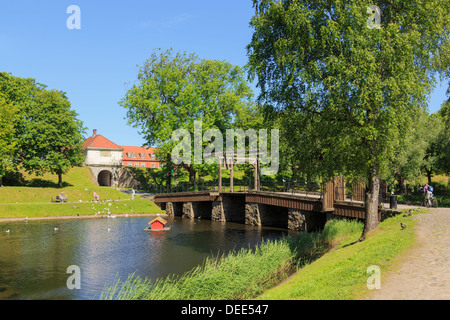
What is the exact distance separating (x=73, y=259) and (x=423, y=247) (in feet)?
58.6

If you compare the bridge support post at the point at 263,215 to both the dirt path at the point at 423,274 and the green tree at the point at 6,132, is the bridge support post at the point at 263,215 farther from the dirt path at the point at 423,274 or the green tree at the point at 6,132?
the green tree at the point at 6,132

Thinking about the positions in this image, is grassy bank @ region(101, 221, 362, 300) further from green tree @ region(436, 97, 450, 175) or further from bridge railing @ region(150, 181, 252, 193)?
bridge railing @ region(150, 181, 252, 193)

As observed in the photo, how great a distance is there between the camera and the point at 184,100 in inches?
1907

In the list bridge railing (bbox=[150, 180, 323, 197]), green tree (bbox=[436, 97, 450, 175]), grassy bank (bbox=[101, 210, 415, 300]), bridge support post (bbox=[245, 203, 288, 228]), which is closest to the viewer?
grassy bank (bbox=[101, 210, 415, 300])

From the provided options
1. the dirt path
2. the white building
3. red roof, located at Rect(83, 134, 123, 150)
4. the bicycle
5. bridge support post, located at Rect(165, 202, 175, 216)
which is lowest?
bridge support post, located at Rect(165, 202, 175, 216)

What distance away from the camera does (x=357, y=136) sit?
57.3 ft

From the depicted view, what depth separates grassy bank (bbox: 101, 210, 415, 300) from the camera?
11.5 m

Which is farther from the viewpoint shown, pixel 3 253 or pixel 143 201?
pixel 143 201

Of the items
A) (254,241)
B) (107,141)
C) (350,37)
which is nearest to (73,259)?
(254,241)

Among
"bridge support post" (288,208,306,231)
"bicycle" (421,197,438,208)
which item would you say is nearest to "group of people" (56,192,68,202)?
"bridge support post" (288,208,306,231)

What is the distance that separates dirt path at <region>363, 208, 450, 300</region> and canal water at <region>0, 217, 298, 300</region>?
33.5 feet

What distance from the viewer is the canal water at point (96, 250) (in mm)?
16656

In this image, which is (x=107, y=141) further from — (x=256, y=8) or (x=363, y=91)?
(x=363, y=91)
